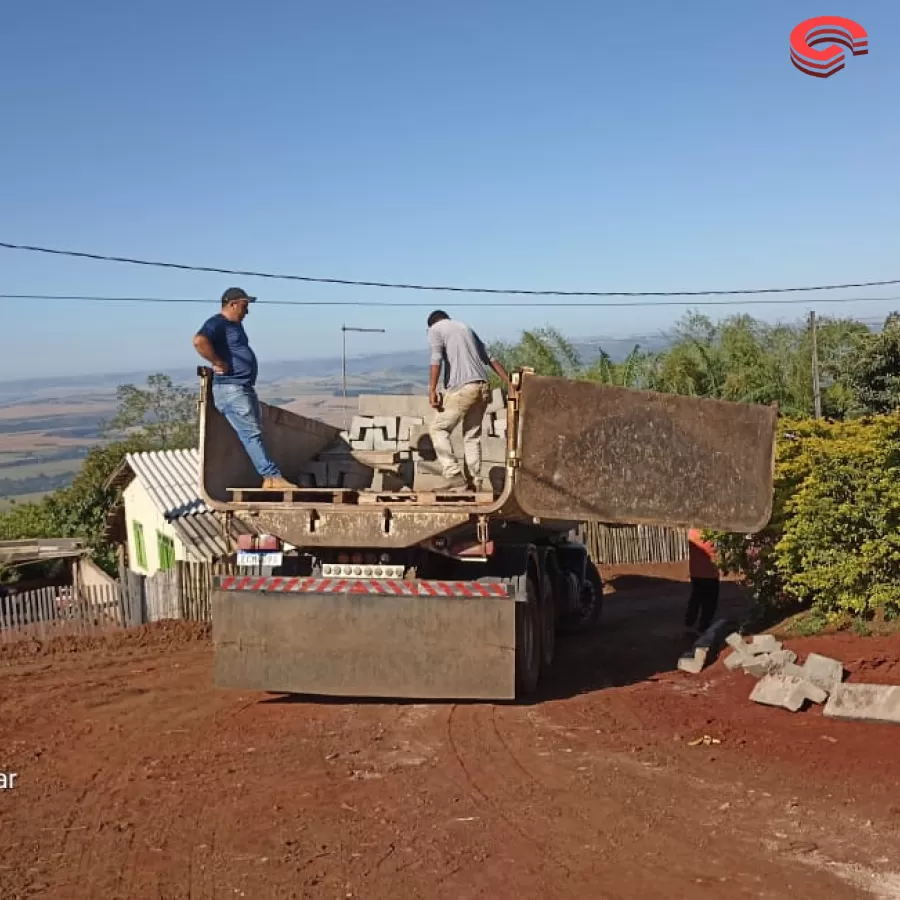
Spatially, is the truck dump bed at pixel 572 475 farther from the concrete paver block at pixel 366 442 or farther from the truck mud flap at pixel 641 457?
the concrete paver block at pixel 366 442

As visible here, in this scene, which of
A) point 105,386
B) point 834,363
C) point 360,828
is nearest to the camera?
point 360,828

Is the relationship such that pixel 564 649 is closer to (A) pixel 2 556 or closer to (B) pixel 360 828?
(B) pixel 360 828

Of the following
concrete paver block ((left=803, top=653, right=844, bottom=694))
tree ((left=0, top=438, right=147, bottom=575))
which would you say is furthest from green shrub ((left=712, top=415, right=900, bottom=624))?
tree ((left=0, top=438, right=147, bottom=575))

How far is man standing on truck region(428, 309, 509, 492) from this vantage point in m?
8.99

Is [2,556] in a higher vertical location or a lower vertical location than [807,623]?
lower

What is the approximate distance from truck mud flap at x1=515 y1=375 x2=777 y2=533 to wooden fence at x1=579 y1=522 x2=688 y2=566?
13064mm

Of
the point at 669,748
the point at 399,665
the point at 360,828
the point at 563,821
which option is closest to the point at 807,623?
the point at 669,748

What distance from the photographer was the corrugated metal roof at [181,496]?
17.6 m

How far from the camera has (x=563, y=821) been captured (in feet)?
19.9

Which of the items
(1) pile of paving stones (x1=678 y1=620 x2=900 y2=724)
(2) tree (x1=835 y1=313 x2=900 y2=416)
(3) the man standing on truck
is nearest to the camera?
(1) pile of paving stones (x1=678 y1=620 x2=900 y2=724)

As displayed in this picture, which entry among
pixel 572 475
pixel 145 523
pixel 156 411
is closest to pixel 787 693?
pixel 572 475

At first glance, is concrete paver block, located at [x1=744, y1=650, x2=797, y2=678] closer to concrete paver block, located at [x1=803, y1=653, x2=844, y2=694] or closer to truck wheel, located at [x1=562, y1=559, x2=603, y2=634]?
concrete paver block, located at [x1=803, y1=653, x2=844, y2=694]

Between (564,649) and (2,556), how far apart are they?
1577 cm

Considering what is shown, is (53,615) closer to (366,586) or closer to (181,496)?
(181,496)
